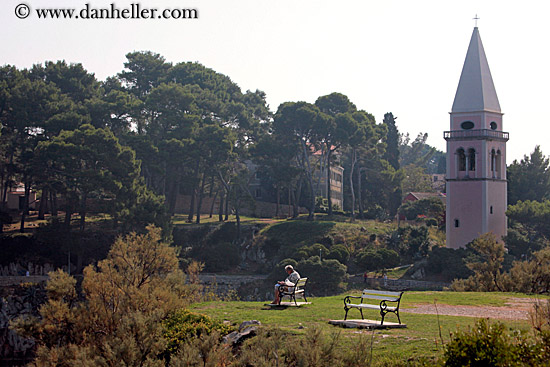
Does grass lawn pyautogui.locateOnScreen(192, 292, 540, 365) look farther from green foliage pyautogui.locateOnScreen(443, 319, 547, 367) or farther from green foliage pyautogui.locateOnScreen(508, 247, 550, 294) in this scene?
green foliage pyautogui.locateOnScreen(508, 247, 550, 294)

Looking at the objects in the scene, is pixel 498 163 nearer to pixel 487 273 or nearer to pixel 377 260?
pixel 377 260

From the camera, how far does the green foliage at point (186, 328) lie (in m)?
13.7

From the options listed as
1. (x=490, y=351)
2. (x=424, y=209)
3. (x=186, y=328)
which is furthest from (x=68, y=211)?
(x=490, y=351)

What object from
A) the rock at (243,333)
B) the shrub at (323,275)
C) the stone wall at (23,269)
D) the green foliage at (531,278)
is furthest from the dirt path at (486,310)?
the stone wall at (23,269)

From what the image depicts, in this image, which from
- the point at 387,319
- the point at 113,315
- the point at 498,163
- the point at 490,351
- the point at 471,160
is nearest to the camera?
the point at 490,351

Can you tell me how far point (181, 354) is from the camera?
1131cm

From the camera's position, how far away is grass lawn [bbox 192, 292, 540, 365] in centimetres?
1078

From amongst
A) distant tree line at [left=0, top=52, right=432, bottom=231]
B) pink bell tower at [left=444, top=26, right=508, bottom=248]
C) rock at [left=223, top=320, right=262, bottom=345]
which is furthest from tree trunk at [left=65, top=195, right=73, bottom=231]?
rock at [left=223, top=320, right=262, bottom=345]

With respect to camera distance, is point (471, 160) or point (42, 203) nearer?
point (471, 160)

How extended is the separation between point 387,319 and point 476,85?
113 ft

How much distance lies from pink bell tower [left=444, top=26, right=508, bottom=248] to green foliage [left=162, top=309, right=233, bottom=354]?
3212 cm

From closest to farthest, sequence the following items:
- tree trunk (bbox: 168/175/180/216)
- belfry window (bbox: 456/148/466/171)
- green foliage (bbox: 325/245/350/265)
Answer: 1. green foliage (bbox: 325/245/350/265)
2. belfry window (bbox: 456/148/466/171)
3. tree trunk (bbox: 168/175/180/216)

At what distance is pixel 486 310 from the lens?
1556 cm

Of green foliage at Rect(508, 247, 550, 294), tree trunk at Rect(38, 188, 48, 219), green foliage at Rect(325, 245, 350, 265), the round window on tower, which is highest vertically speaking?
the round window on tower
